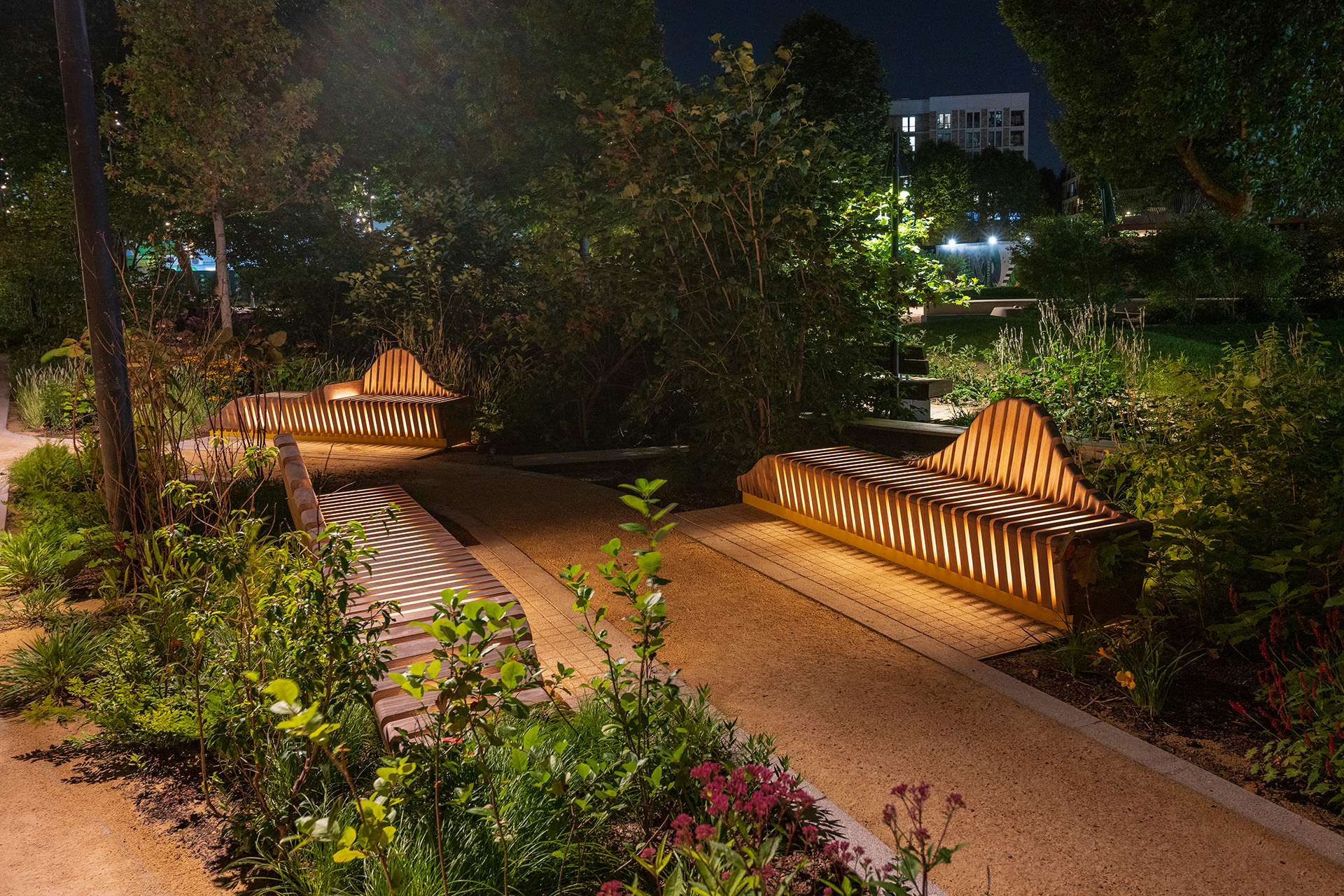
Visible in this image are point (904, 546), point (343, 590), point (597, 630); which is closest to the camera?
point (343, 590)

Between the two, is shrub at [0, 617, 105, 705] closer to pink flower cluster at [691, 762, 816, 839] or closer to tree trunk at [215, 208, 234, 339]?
pink flower cluster at [691, 762, 816, 839]

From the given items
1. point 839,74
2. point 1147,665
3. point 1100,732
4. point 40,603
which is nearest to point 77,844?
point 40,603

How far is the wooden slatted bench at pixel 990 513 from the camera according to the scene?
4805mm

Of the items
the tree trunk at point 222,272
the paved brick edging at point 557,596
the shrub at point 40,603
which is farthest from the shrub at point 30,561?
the tree trunk at point 222,272

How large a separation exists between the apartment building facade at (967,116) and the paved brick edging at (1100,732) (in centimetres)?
12097

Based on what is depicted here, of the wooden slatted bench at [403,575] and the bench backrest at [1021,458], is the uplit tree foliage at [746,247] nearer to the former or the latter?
the bench backrest at [1021,458]

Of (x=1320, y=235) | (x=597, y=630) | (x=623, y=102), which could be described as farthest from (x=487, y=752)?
(x=1320, y=235)

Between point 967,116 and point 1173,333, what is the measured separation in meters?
108

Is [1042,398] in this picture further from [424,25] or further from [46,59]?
[46,59]

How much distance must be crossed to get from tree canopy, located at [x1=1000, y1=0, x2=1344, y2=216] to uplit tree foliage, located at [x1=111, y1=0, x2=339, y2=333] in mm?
14916

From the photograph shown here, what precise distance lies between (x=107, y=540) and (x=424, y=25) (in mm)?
18448

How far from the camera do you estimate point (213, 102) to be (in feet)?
53.5

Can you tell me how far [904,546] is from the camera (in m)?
6.07

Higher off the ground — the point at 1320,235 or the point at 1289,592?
the point at 1320,235
